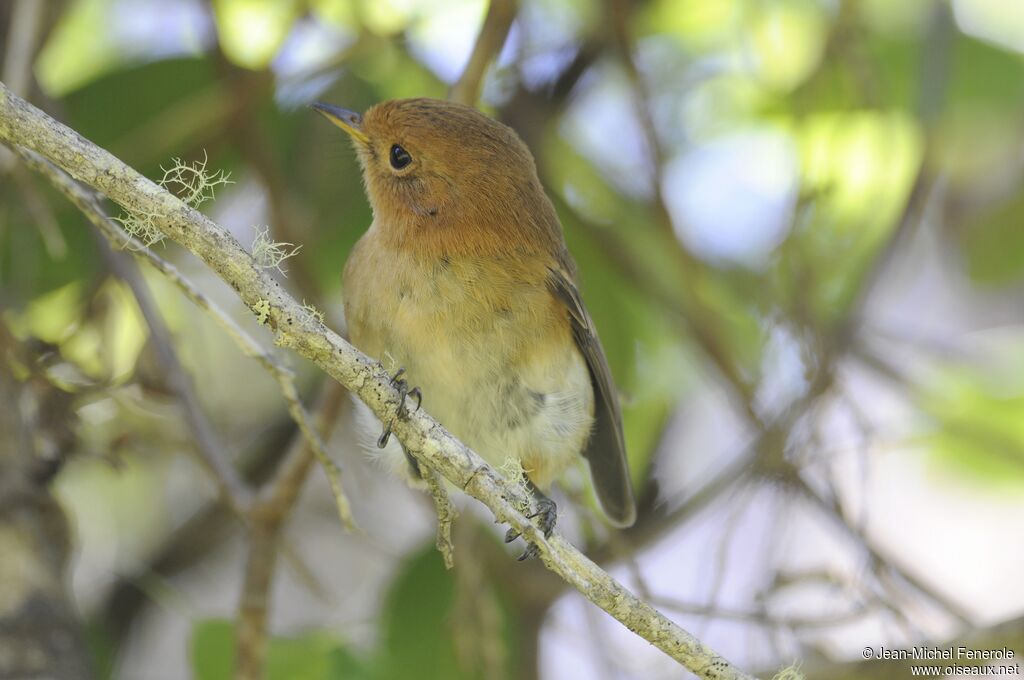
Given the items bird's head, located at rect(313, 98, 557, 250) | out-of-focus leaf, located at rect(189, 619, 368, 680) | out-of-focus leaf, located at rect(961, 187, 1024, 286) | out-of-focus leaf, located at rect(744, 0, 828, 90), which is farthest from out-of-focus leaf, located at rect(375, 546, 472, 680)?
out-of-focus leaf, located at rect(961, 187, 1024, 286)

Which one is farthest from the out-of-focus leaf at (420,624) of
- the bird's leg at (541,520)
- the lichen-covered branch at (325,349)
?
the lichen-covered branch at (325,349)

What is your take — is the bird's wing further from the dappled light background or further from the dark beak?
the dark beak

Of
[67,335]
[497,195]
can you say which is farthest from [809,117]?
[67,335]

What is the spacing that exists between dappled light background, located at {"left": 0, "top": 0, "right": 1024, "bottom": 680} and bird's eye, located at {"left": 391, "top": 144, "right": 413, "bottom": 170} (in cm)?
58

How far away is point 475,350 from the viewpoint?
3.02m

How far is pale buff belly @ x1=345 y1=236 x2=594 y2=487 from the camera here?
3002 millimetres

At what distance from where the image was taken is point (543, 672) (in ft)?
13.4

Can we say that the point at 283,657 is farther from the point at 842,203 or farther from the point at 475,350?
the point at 842,203

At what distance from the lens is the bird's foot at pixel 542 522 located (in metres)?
2.30

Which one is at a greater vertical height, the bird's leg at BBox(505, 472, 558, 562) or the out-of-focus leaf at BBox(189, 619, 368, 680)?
the bird's leg at BBox(505, 472, 558, 562)

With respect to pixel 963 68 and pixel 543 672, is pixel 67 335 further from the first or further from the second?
pixel 963 68

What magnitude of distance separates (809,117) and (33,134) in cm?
273

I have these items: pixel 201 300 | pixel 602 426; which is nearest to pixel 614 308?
pixel 602 426

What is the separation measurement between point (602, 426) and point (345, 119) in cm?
121
